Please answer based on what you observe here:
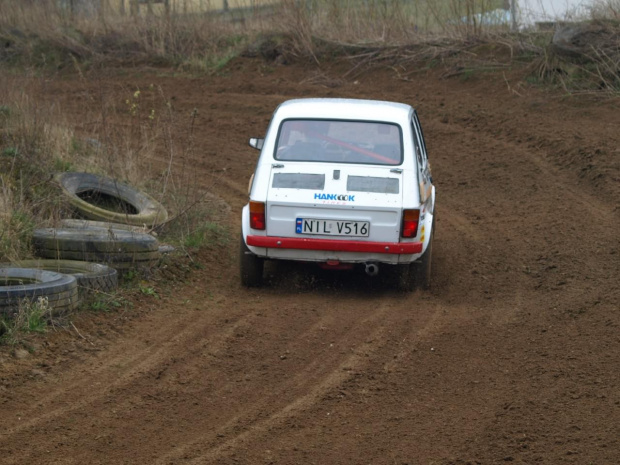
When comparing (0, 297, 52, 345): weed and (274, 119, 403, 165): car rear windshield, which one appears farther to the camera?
(274, 119, 403, 165): car rear windshield

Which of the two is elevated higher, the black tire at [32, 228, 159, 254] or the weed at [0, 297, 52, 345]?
the black tire at [32, 228, 159, 254]

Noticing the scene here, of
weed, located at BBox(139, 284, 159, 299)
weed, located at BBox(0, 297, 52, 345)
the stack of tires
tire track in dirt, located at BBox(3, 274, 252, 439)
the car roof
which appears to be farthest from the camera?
the car roof

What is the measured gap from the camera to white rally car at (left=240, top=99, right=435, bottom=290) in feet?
25.5

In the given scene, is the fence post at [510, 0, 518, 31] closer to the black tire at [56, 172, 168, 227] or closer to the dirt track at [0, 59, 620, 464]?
the dirt track at [0, 59, 620, 464]

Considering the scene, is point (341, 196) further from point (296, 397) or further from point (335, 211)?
point (296, 397)

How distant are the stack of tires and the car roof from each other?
185 centimetres

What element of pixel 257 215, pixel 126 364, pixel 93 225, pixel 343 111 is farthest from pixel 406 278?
pixel 93 225

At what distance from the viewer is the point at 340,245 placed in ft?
25.4

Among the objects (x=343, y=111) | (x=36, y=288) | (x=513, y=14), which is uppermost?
(x=513, y=14)

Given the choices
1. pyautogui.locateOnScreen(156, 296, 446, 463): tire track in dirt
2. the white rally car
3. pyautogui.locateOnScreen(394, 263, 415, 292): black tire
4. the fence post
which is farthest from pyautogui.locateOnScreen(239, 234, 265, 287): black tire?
the fence post

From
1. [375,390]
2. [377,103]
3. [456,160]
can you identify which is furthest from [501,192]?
[375,390]

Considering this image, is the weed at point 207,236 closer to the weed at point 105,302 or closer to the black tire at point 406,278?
the weed at point 105,302

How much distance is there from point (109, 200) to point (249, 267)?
336 centimetres

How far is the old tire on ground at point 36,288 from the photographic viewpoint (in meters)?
6.59
